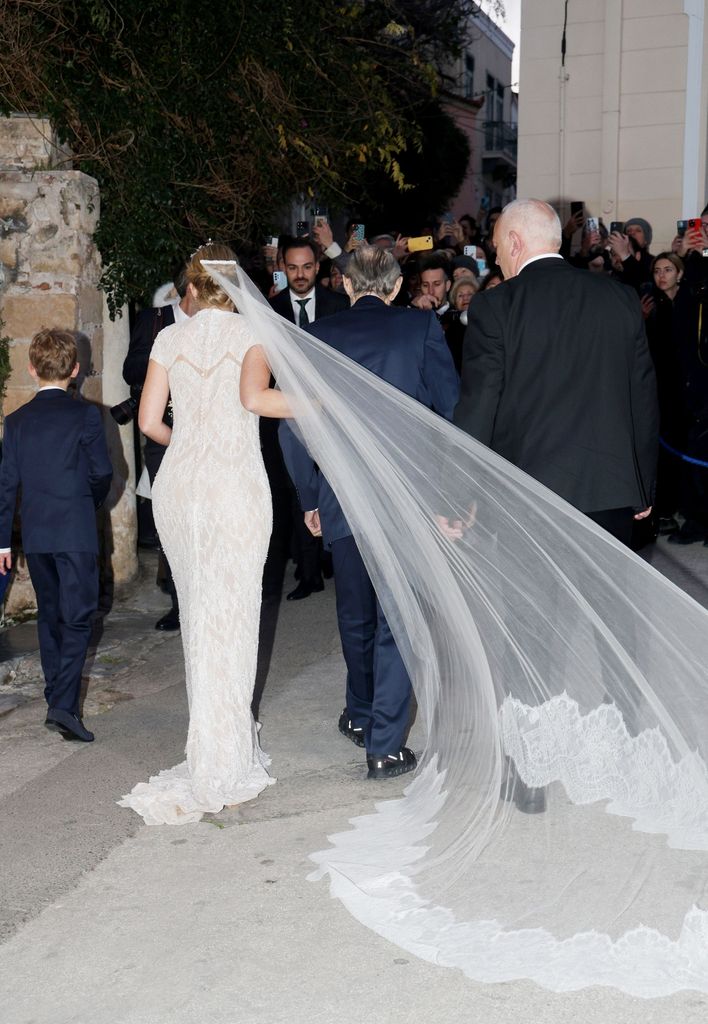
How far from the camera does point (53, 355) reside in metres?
5.57

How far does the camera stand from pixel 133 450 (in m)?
8.63

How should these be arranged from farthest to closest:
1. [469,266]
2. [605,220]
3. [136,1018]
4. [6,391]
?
[605,220] < [469,266] < [6,391] < [136,1018]

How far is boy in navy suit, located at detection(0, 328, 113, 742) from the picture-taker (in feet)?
18.3

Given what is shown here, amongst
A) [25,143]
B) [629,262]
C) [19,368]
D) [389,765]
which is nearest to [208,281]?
[389,765]

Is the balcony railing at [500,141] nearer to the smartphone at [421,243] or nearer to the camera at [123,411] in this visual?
the smartphone at [421,243]

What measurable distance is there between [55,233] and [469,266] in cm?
354

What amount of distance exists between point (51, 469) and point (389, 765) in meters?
1.95

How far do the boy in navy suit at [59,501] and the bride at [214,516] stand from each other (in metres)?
0.79

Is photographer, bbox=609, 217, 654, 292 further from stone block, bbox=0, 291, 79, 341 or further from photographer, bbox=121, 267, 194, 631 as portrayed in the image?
stone block, bbox=0, 291, 79, 341

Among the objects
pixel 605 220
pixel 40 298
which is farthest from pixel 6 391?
pixel 605 220

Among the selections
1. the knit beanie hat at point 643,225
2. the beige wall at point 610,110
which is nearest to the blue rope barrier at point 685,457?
the knit beanie hat at point 643,225

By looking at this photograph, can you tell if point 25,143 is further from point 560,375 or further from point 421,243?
point 560,375

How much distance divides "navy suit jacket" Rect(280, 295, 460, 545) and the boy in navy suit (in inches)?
41.2

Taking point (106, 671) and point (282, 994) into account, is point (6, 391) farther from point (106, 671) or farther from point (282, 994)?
point (282, 994)
